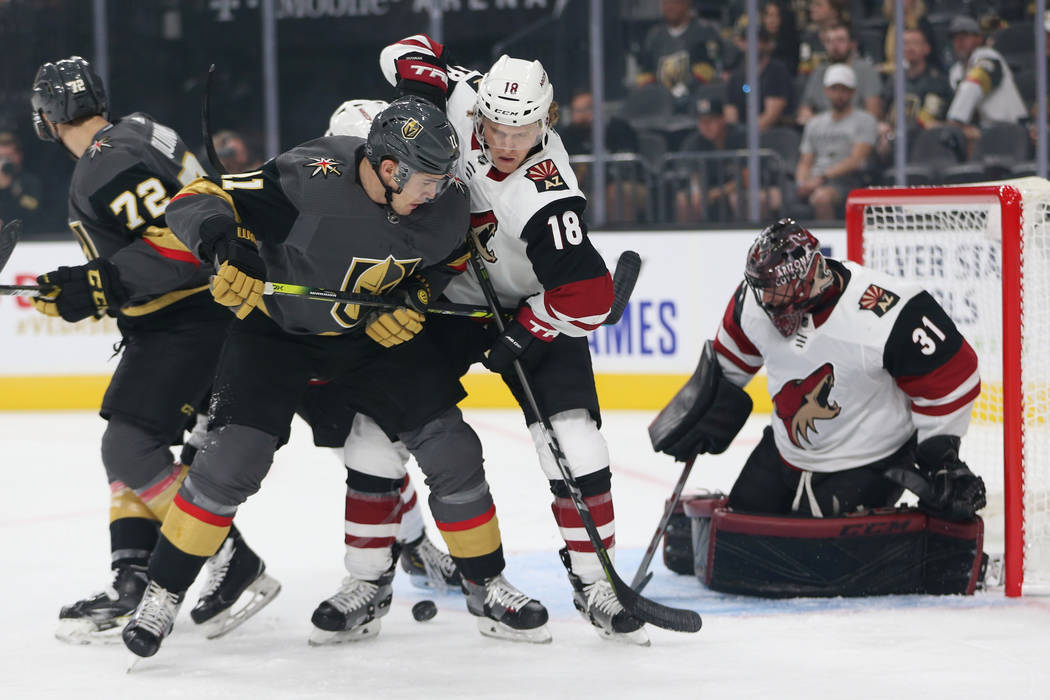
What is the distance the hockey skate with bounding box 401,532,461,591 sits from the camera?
3.00 m

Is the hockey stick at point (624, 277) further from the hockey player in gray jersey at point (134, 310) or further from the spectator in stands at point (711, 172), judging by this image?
the spectator in stands at point (711, 172)

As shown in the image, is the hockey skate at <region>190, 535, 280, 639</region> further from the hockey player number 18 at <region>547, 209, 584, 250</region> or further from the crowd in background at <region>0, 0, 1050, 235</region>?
the crowd in background at <region>0, 0, 1050, 235</region>

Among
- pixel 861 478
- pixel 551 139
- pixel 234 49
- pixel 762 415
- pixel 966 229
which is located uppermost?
pixel 234 49

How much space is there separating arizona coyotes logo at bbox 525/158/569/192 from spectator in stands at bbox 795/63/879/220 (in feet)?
11.6

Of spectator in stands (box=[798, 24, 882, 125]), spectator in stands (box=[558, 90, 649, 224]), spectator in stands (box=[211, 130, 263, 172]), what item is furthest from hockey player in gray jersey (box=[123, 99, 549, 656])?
spectator in stands (box=[211, 130, 263, 172])

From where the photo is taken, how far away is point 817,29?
621 cm

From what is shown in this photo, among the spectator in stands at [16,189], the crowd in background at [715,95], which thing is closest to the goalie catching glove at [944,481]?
the crowd in background at [715,95]

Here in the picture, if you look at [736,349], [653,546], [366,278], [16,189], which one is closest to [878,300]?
[736,349]

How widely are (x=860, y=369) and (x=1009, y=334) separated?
0.30 metres

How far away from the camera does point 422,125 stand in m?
2.29

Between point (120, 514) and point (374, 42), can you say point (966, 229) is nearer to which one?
point (120, 514)

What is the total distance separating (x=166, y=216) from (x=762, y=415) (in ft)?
11.3

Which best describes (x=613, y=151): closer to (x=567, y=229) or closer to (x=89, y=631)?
(x=567, y=229)

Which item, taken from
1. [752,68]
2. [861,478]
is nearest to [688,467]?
[861,478]
